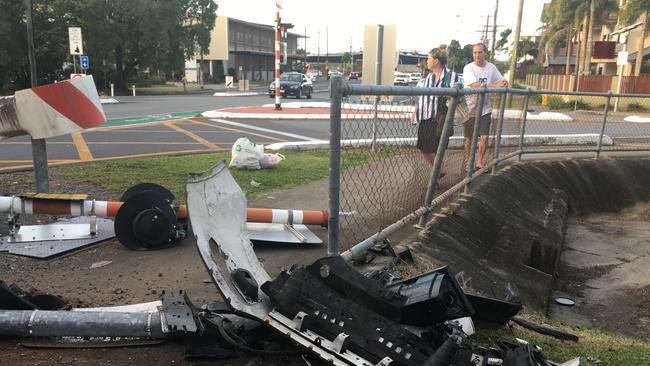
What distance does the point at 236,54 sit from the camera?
7412cm

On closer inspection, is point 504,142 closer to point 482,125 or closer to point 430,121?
point 482,125

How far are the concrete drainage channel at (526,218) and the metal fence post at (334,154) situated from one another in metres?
1.27

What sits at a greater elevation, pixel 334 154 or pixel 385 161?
pixel 334 154

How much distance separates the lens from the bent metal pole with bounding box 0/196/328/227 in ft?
13.1

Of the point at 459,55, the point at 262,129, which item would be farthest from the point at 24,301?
the point at 459,55

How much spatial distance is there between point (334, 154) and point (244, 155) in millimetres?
4284

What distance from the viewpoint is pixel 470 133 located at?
672 cm

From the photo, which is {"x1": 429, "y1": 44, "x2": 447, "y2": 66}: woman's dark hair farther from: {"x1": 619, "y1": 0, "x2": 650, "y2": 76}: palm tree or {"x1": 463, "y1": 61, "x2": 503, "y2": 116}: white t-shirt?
{"x1": 619, "y1": 0, "x2": 650, "y2": 76}: palm tree

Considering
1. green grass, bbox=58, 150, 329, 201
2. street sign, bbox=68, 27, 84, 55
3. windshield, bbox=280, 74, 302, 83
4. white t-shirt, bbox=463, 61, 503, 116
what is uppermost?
street sign, bbox=68, 27, 84, 55

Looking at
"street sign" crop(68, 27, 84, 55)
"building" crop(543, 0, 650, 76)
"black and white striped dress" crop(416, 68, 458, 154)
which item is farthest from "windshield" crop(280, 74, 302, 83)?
"black and white striped dress" crop(416, 68, 458, 154)

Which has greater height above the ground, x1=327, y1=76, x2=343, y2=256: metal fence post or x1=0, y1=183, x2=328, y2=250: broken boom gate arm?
x1=327, y1=76, x2=343, y2=256: metal fence post

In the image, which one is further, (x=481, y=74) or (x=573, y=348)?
(x=481, y=74)

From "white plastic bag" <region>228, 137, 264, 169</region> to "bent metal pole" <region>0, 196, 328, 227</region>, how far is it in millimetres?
2865

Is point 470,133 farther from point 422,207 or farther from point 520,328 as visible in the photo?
point 520,328
